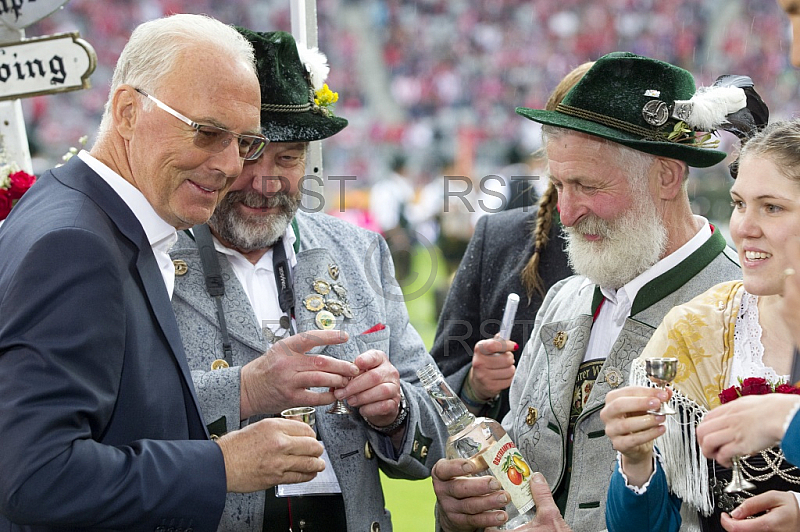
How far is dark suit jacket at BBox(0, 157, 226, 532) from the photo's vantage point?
177 centimetres

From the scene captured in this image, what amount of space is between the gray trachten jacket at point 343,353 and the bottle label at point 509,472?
408mm

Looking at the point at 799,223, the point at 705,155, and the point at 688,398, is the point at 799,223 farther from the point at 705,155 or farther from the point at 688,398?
the point at 705,155

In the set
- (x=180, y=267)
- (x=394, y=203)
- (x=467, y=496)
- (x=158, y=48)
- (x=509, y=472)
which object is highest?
(x=158, y=48)

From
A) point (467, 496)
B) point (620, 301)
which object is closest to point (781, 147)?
point (620, 301)

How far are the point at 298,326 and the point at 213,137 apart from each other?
84 centimetres

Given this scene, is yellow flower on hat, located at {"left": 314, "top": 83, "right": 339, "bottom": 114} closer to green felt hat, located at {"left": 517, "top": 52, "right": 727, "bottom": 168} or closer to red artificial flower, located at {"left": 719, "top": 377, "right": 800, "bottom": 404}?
green felt hat, located at {"left": 517, "top": 52, "right": 727, "bottom": 168}

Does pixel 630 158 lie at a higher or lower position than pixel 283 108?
lower

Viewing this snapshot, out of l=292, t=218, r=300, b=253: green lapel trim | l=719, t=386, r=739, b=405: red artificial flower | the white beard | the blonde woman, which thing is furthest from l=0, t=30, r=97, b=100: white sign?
l=719, t=386, r=739, b=405: red artificial flower

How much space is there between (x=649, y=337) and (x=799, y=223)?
1.97ft

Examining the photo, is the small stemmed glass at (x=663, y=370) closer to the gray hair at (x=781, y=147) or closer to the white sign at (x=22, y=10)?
the gray hair at (x=781, y=147)

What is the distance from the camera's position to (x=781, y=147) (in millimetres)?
2166

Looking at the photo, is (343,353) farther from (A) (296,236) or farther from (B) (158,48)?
(B) (158,48)

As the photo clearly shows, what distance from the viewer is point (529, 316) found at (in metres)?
3.42

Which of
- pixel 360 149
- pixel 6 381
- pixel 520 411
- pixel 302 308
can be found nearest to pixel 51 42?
pixel 302 308
